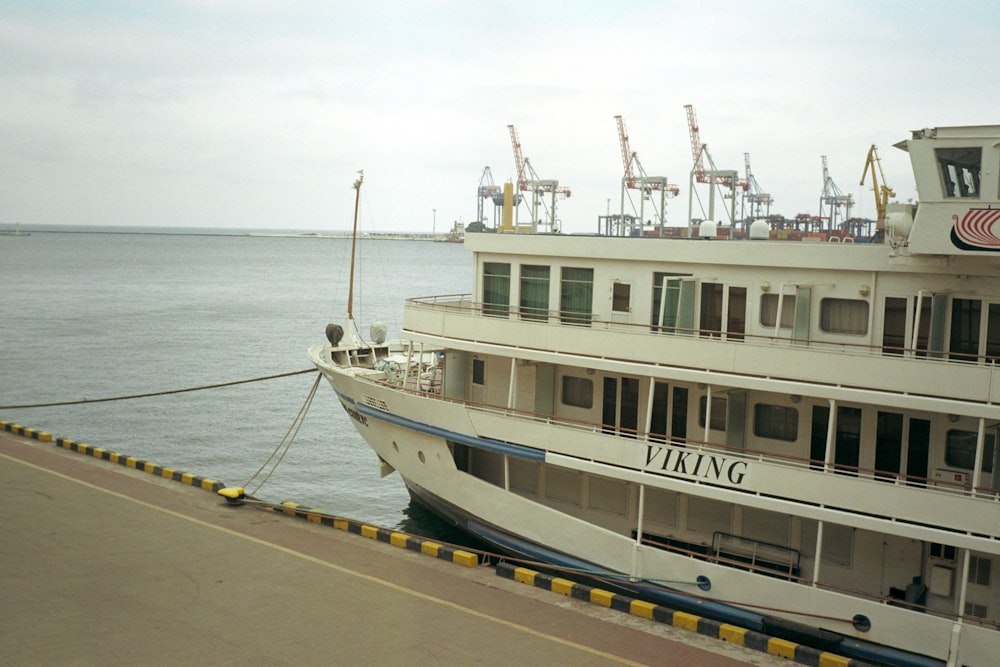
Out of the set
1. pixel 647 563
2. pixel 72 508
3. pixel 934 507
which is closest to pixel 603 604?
pixel 647 563

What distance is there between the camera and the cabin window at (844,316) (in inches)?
592

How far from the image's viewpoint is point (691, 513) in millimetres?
16719

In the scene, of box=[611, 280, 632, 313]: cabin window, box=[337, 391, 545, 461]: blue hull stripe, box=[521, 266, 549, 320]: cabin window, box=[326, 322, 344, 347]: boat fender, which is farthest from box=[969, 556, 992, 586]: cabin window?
box=[326, 322, 344, 347]: boat fender

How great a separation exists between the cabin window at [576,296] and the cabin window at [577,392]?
1.12 m

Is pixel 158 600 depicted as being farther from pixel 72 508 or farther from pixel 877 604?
pixel 877 604

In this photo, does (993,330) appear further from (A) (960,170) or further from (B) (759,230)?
(B) (759,230)

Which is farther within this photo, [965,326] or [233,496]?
[233,496]

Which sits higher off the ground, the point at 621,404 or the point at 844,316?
the point at 844,316

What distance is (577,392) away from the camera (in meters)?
18.2

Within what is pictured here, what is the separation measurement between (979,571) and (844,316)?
4219 mm

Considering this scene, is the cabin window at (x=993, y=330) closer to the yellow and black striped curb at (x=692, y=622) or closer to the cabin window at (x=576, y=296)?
the yellow and black striped curb at (x=692, y=622)

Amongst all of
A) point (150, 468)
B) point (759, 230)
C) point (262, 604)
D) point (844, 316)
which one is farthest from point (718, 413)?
point (150, 468)

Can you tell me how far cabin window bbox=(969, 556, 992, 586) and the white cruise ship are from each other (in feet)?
0.10

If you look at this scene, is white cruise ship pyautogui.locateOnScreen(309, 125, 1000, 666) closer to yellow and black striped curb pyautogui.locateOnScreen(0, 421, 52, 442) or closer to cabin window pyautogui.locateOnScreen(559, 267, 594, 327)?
cabin window pyautogui.locateOnScreen(559, 267, 594, 327)
